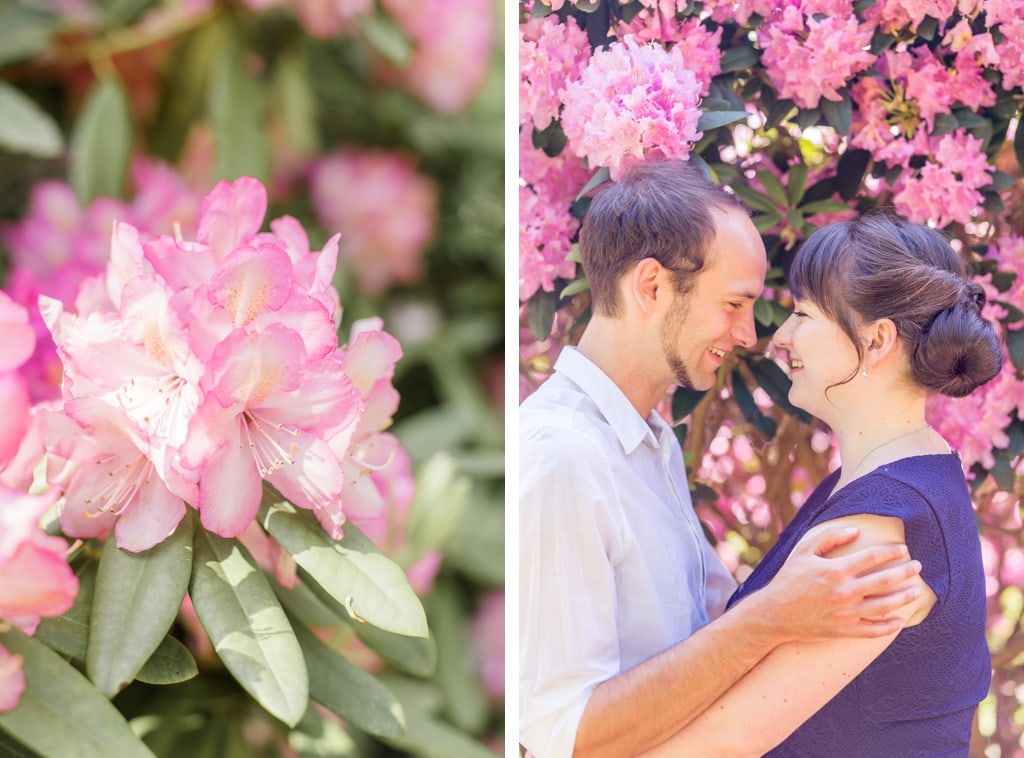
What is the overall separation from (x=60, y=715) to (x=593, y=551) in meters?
0.55

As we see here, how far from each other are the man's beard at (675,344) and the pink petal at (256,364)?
0.46 m

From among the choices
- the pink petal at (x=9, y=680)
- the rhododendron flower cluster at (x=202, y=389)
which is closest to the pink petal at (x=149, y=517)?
the rhododendron flower cluster at (x=202, y=389)

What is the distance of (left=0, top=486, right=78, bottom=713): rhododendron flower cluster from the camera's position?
0.62 metres

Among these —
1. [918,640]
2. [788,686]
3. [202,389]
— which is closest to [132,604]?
[202,389]

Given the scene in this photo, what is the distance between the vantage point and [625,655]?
106 centimetres

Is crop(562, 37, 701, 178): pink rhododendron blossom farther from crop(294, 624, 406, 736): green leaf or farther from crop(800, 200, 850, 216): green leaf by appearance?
crop(294, 624, 406, 736): green leaf

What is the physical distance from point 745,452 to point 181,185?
641 mm

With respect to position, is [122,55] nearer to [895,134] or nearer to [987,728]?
[895,134]

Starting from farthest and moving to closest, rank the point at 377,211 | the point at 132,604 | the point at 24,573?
the point at 377,211 < the point at 132,604 < the point at 24,573

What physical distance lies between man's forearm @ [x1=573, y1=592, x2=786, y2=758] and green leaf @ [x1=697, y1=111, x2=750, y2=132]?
49 cm

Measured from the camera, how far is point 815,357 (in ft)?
3.46

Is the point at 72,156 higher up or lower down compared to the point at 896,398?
higher up

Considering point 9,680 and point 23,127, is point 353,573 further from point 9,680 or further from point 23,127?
point 23,127

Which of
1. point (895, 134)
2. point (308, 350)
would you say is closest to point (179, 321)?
point (308, 350)
